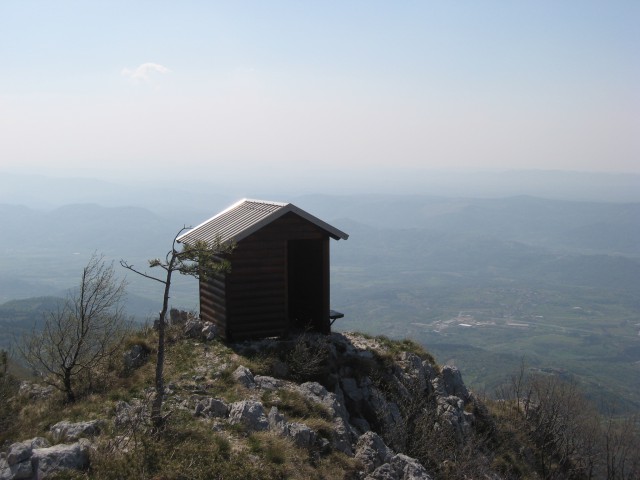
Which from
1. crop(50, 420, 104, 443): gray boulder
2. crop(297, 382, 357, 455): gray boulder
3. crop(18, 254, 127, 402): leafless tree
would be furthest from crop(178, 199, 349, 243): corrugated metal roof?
crop(50, 420, 104, 443): gray boulder

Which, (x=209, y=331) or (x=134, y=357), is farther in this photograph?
(x=209, y=331)

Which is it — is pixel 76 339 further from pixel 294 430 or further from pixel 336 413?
pixel 336 413

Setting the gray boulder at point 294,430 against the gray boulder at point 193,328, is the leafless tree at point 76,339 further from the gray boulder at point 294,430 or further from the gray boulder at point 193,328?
the gray boulder at point 294,430

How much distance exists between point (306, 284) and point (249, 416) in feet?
32.6

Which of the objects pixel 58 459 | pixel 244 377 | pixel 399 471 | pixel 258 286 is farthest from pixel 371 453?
pixel 258 286

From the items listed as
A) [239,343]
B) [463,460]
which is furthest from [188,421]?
[463,460]

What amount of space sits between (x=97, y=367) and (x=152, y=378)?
1.90 m

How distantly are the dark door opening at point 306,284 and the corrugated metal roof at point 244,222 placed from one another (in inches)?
61.9

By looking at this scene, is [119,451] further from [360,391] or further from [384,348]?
A: [384,348]

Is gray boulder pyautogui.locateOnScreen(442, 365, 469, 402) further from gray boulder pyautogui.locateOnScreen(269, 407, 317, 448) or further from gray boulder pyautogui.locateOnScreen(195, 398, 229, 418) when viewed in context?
gray boulder pyautogui.locateOnScreen(195, 398, 229, 418)

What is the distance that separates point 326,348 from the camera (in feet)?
60.9

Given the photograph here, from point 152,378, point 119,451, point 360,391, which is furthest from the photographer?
point 360,391

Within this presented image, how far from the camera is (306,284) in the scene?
73.0 feet

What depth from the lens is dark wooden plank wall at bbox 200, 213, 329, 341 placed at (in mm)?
18969
